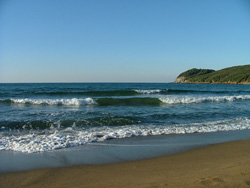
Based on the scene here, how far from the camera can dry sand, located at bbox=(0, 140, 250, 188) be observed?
12.2ft

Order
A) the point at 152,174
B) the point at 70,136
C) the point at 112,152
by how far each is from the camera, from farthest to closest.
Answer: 1. the point at 70,136
2. the point at 112,152
3. the point at 152,174

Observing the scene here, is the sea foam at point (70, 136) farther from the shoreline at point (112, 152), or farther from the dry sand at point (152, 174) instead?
the dry sand at point (152, 174)

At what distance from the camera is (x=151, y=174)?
165 inches

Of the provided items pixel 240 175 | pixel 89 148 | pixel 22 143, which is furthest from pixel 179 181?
pixel 22 143

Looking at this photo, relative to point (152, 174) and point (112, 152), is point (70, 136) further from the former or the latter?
point (152, 174)

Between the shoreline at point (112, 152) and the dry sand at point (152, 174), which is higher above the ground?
the dry sand at point (152, 174)

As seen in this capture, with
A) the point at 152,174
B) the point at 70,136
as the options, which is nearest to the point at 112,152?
the point at 152,174

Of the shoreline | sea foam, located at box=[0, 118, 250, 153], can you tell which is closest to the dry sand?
the shoreline

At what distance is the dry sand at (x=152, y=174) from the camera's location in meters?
3.71

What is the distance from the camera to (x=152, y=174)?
4199 millimetres

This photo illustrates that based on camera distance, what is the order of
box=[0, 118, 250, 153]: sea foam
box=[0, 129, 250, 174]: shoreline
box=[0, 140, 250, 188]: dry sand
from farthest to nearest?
1. box=[0, 118, 250, 153]: sea foam
2. box=[0, 129, 250, 174]: shoreline
3. box=[0, 140, 250, 188]: dry sand

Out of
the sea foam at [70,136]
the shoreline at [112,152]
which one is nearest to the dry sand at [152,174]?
the shoreline at [112,152]

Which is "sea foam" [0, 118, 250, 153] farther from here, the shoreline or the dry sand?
the dry sand

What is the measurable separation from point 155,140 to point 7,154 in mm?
4492
